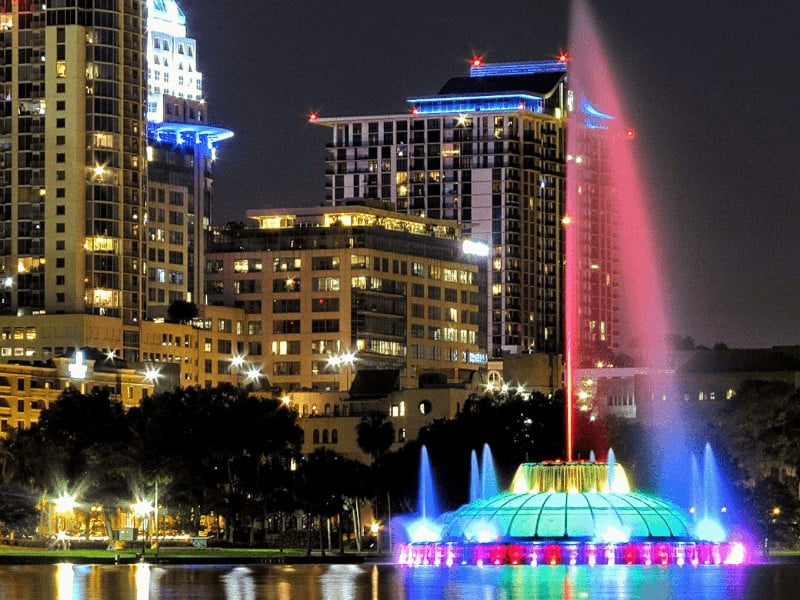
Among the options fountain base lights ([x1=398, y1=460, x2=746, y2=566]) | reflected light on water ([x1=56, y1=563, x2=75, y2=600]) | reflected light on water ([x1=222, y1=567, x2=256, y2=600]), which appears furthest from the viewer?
fountain base lights ([x1=398, y1=460, x2=746, y2=566])

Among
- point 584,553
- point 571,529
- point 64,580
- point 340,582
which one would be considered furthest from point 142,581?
point 584,553

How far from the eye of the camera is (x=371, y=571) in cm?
16825

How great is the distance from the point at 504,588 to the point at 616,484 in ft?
129

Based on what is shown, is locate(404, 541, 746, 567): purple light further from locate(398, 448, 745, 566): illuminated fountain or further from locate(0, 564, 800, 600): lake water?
locate(0, 564, 800, 600): lake water

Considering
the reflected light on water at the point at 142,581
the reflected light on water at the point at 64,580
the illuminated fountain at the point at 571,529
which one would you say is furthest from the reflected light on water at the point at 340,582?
the reflected light on water at the point at 64,580

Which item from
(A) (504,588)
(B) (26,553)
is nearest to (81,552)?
(B) (26,553)

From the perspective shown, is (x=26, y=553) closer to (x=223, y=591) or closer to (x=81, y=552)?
(x=81, y=552)

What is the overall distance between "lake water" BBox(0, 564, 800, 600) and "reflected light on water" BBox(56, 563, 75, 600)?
0.19ft

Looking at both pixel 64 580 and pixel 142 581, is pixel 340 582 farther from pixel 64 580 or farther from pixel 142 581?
pixel 64 580

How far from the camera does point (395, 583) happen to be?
146375 mm

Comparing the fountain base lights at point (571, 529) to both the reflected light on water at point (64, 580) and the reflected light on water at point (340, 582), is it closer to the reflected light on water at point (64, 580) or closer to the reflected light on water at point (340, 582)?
the reflected light on water at point (340, 582)

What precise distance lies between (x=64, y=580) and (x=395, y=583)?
69.4 feet

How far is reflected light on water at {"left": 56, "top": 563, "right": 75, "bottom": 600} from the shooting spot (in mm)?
130750

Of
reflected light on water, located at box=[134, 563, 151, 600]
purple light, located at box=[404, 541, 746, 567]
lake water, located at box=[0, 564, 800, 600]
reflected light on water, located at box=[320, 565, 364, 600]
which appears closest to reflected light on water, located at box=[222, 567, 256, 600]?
lake water, located at box=[0, 564, 800, 600]
